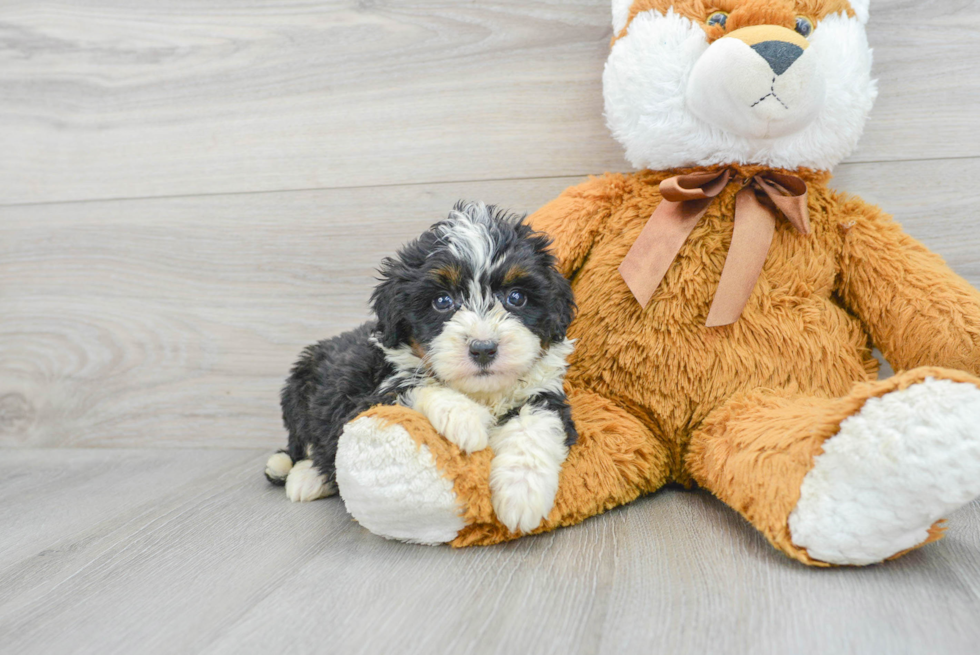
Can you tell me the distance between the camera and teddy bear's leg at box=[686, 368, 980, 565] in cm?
82

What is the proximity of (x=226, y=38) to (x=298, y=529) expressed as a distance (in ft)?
4.13

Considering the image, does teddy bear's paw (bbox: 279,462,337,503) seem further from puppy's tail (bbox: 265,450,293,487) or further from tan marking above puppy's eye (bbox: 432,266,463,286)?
tan marking above puppy's eye (bbox: 432,266,463,286)

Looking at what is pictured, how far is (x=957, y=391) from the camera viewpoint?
2.73 ft

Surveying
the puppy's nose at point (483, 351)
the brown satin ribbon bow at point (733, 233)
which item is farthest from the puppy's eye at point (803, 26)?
the puppy's nose at point (483, 351)

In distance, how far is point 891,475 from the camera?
0.84m

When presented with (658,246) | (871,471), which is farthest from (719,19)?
(871,471)

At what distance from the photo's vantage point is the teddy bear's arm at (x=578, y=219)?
1.30 metres

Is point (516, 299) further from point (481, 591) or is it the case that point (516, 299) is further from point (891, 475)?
point (891, 475)

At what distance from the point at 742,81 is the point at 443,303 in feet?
2.02

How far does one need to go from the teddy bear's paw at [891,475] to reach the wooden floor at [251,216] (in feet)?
0.39

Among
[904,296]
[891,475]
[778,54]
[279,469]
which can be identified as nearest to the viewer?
[891,475]

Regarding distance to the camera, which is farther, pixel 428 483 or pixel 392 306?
pixel 392 306

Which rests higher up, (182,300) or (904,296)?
(904,296)

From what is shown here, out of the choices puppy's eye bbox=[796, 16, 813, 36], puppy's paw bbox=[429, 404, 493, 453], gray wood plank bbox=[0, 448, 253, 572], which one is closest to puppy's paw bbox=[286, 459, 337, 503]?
gray wood plank bbox=[0, 448, 253, 572]
